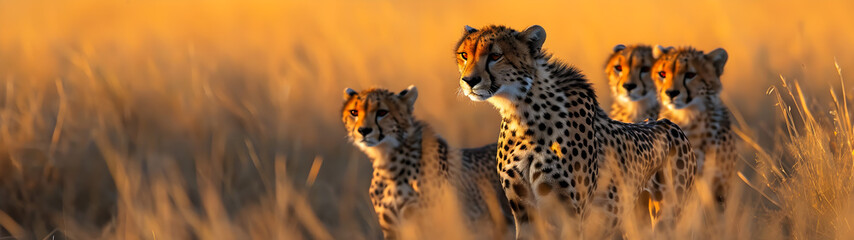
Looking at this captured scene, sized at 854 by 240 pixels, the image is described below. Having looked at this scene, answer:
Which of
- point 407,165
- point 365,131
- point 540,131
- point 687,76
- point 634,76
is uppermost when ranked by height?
point 540,131

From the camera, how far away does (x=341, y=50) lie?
26.2 ft

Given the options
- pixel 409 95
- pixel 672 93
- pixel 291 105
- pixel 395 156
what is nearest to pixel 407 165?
pixel 395 156

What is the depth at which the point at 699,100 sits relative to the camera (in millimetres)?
5242

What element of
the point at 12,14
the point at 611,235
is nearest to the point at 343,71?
the point at 12,14

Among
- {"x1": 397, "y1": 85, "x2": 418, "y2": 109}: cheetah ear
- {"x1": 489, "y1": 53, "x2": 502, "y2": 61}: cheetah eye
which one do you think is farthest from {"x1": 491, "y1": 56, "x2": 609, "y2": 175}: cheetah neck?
{"x1": 397, "y1": 85, "x2": 418, "y2": 109}: cheetah ear

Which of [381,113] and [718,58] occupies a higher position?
[718,58]

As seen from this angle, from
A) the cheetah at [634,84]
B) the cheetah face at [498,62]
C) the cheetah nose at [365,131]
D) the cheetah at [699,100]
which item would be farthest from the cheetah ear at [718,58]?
the cheetah face at [498,62]

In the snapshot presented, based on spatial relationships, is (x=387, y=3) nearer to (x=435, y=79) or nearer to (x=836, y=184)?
(x=435, y=79)

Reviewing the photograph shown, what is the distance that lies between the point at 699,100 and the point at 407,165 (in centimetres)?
162

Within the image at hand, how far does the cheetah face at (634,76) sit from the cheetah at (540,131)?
1.96m

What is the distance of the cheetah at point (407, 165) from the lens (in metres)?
4.74

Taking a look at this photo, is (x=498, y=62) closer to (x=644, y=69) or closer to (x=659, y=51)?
(x=659, y=51)

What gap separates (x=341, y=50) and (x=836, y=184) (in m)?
4.90

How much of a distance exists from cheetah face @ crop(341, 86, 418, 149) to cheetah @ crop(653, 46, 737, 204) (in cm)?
132
